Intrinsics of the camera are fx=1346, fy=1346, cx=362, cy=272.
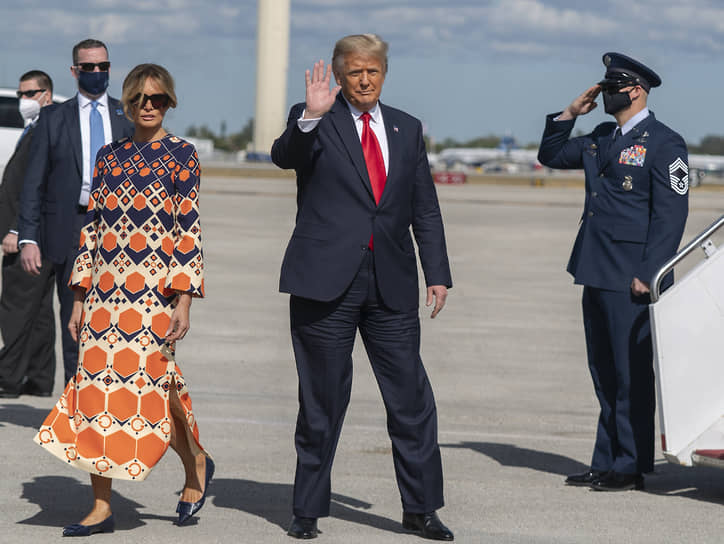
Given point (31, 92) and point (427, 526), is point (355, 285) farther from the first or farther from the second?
point (31, 92)

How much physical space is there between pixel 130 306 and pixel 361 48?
1382 mm

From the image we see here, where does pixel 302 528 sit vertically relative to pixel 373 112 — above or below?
below

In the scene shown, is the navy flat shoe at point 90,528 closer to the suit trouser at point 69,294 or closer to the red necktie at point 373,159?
the red necktie at point 373,159

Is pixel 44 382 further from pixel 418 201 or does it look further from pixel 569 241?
pixel 569 241

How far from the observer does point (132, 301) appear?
539 centimetres

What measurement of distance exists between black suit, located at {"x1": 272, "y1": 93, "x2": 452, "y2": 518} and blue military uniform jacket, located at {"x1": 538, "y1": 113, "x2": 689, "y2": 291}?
4.58 ft

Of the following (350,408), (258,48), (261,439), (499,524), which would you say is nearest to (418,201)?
(499,524)

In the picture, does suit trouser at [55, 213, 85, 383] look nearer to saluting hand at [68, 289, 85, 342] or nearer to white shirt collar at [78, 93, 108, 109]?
white shirt collar at [78, 93, 108, 109]

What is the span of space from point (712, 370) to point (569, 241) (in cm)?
1774

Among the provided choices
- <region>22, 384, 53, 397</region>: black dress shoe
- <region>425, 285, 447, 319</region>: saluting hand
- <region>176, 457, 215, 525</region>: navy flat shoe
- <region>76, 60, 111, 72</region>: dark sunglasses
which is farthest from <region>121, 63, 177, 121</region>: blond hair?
<region>22, 384, 53, 397</region>: black dress shoe

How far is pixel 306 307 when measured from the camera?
557 cm

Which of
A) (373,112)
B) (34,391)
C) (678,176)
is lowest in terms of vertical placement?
(34,391)

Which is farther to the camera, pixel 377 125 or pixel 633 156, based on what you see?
pixel 633 156

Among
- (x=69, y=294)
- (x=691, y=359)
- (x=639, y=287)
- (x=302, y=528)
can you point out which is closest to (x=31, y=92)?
(x=69, y=294)
